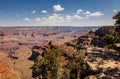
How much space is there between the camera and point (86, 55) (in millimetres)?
53406

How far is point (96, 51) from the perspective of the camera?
5462 centimetres

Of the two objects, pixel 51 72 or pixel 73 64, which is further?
pixel 51 72

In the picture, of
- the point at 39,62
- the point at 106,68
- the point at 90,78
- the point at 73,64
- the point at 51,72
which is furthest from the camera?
the point at 39,62

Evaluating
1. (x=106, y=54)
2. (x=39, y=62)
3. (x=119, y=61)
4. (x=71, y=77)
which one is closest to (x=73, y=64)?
(x=71, y=77)

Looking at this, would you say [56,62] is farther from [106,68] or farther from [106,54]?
[106,68]

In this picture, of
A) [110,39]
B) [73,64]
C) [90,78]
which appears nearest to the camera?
[90,78]

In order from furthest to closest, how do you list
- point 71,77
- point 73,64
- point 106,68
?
point 73,64 < point 71,77 < point 106,68

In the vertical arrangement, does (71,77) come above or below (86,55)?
below

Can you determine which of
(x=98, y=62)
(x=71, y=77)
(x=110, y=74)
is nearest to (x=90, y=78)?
(x=110, y=74)

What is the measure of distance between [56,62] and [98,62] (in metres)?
42.3

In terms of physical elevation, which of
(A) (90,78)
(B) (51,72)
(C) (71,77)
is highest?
(A) (90,78)

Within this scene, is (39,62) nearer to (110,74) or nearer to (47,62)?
(47,62)

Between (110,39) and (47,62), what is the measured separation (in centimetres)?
2715

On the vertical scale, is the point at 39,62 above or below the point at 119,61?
below
